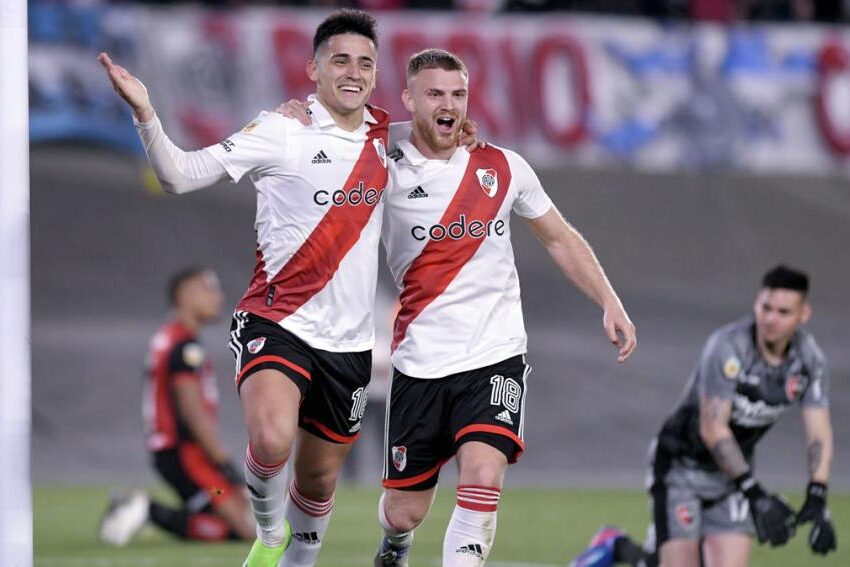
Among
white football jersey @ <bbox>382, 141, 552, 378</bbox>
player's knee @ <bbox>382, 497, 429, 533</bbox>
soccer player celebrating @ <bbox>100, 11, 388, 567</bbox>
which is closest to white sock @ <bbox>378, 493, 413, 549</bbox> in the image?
player's knee @ <bbox>382, 497, 429, 533</bbox>

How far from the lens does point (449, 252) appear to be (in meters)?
6.66

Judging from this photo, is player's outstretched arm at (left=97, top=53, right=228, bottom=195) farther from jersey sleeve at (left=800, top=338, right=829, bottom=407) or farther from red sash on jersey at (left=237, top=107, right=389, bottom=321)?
jersey sleeve at (left=800, top=338, right=829, bottom=407)

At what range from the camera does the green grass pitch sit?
10.7 meters

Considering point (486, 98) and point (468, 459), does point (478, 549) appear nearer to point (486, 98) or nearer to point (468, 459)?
point (468, 459)

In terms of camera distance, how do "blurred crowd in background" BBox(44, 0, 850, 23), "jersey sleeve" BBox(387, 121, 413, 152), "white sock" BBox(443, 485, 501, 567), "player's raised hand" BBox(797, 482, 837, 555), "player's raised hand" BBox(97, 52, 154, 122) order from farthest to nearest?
"blurred crowd in background" BBox(44, 0, 850, 23)
"player's raised hand" BBox(797, 482, 837, 555)
"jersey sleeve" BBox(387, 121, 413, 152)
"white sock" BBox(443, 485, 501, 567)
"player's raised hand" BBox(97, 52, 154, 122)

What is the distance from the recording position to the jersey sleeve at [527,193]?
6824 millimetres

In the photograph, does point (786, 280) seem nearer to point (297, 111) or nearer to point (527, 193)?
point (527, 193)

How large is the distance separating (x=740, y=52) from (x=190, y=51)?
6.95 metres

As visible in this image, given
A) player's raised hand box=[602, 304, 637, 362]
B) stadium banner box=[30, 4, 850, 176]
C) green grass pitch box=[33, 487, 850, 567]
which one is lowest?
green grass pitch box=[33, 487, 850, 567]

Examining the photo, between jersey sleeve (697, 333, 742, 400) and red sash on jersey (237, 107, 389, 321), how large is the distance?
2.35 meters

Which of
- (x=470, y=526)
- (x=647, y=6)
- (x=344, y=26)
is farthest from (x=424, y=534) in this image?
(x=647, y=6)

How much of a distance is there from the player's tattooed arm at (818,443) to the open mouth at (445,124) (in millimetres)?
2710

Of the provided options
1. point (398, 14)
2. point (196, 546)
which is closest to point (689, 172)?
point (398, 14)

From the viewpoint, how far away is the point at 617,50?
63.6 ft
